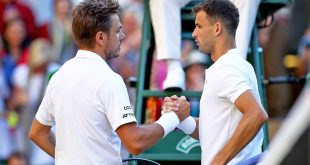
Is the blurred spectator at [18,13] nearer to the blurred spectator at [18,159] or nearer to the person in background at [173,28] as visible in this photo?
the blurred spectator at [18,159]

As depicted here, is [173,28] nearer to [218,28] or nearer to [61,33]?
[218,28]

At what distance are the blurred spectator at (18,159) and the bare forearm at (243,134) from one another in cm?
679

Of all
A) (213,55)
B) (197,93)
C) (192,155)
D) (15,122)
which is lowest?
(15,122)

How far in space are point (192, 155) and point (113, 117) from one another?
1560 mm

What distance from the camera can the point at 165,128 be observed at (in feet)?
13.3

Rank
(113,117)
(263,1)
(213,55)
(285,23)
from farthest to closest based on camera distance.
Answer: (285,23) → (263,1) → (213,55) → (113,117)

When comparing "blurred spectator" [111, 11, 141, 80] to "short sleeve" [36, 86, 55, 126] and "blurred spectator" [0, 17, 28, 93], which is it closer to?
"blurred spectator" [0, 17, 28, 93]

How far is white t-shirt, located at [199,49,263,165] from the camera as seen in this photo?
3.98 meters

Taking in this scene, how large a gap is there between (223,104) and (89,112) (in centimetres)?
62

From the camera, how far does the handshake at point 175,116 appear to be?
4.10 meters

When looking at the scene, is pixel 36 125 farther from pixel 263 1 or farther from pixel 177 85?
pixel 263 1

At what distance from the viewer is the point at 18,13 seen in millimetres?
10477

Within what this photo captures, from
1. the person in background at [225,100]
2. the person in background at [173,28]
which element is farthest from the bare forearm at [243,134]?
the person in background at [173,28]

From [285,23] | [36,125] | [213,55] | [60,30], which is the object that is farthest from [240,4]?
[285,23]
